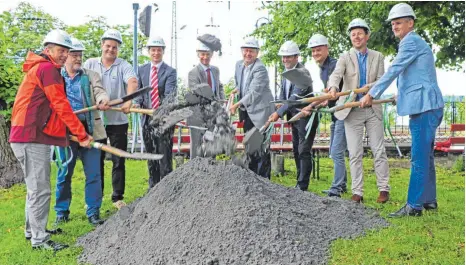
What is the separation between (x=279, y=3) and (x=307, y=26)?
306 centimetres

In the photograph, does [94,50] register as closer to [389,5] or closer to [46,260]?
[389,5]

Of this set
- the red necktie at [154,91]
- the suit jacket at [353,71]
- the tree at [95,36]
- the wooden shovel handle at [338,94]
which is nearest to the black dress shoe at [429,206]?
the suit jacket at [353,71]

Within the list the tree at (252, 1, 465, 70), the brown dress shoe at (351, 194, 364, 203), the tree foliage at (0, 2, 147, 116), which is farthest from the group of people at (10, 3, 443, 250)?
the tree at (252, 1, 465, 70)

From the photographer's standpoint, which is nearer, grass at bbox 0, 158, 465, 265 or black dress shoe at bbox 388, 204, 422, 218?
grass at bbox 0, 158, 465, 265

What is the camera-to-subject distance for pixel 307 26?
12242mm

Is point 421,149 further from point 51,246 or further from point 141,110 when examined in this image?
point 51,246

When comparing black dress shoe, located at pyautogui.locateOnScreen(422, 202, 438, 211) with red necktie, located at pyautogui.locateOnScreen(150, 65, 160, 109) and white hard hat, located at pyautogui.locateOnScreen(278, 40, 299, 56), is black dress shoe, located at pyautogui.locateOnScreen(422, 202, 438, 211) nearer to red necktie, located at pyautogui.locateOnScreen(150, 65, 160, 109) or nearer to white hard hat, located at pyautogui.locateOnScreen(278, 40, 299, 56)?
white hard hat, located at pyautogui.locateOnScreen(278, 40, 299, 56)

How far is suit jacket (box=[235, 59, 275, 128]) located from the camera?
6.75 meters

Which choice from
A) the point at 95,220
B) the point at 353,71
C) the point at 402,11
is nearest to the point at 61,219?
the point at 95,220

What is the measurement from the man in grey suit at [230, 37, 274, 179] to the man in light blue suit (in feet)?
5.82

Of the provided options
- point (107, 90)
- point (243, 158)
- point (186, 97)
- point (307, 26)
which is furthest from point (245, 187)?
point (307, 26)

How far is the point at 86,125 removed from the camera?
5777 mm

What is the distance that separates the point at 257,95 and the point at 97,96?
2005 millimetres

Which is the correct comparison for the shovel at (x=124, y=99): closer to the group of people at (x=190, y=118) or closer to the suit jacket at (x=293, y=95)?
the group of people at (x=190, y=118)
